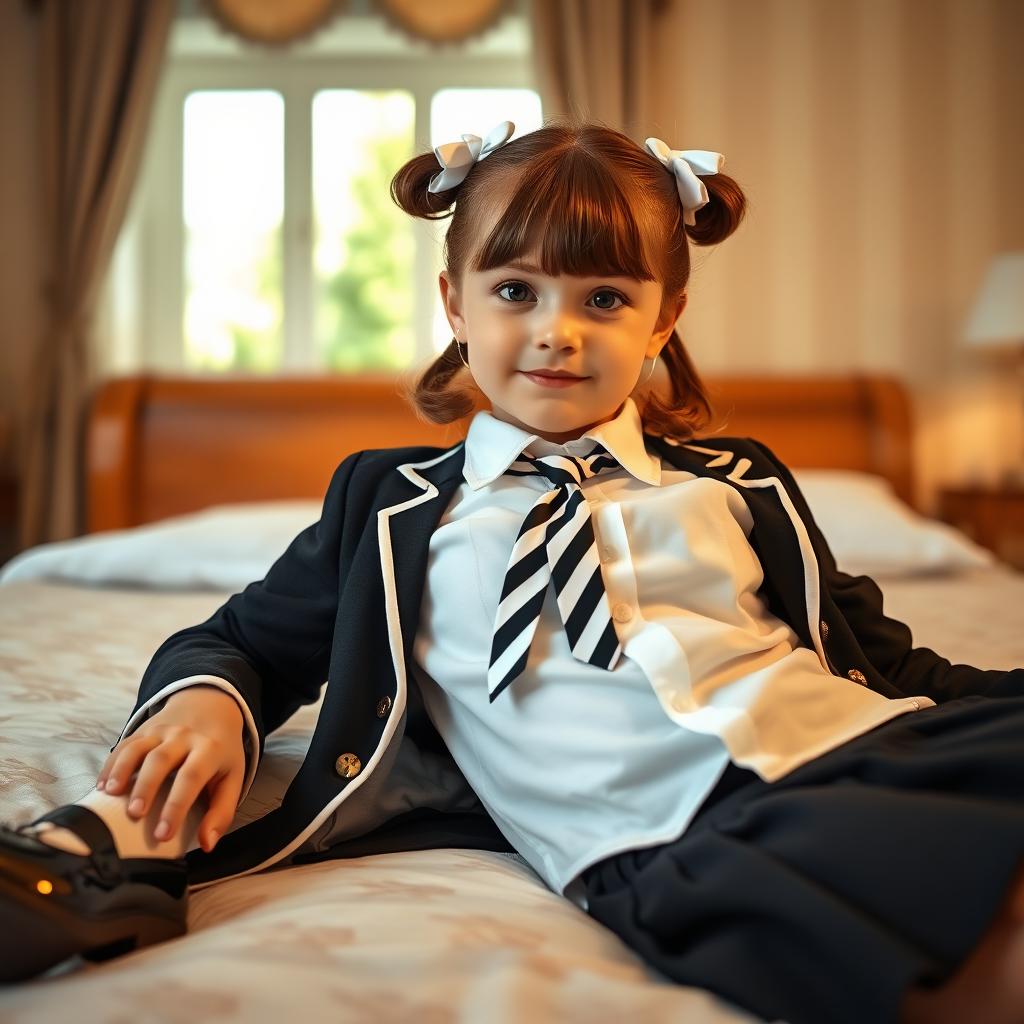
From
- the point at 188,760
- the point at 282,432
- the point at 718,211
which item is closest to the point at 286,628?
the point at 188,760

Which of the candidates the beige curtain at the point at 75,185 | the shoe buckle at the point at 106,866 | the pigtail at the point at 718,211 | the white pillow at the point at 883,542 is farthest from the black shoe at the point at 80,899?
the beige curtain at the point at 75,185

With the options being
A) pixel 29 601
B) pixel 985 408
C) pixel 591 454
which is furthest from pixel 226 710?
pixel 985 408

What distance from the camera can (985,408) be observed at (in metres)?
3.57

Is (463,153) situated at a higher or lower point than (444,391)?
higher

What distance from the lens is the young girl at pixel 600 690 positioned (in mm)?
671

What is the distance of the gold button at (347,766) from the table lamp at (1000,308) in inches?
107

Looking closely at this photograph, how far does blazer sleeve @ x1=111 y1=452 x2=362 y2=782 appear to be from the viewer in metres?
1.05

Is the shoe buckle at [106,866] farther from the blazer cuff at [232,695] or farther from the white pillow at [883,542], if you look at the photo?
the white pillow at [883,542]

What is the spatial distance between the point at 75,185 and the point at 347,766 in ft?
9.60

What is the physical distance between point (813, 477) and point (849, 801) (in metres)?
2.28

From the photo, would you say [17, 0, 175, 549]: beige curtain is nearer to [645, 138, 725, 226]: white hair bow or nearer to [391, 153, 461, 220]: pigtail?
[391, 153, 461, 220]: pigtail

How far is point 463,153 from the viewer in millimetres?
1145

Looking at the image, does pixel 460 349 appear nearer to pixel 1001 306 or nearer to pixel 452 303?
pixel 452 303

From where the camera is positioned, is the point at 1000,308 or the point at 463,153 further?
the point at 1000,308
